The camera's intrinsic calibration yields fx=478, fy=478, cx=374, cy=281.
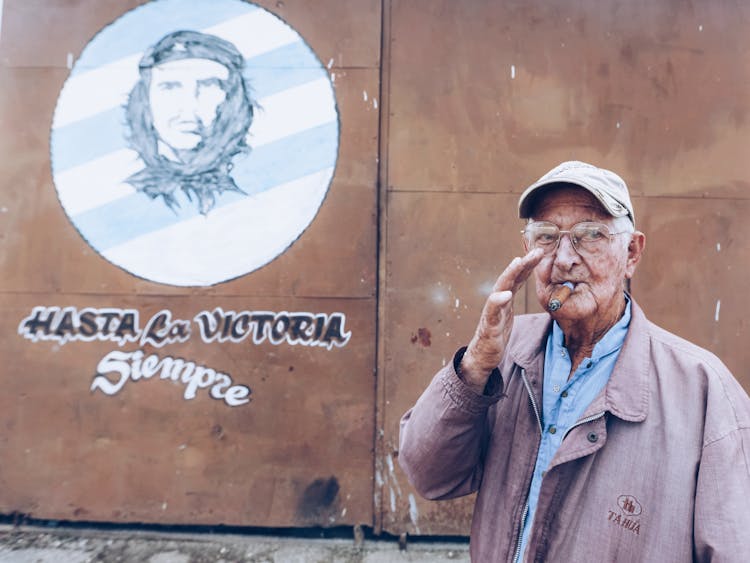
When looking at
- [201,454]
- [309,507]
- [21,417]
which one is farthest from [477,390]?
[21,417]

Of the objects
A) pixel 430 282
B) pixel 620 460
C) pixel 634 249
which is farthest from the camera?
pixel 430 282

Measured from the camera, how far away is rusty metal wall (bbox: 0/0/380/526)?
9.20ft

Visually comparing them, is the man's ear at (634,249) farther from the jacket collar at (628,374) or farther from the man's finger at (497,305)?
the man's finger at (497,305)

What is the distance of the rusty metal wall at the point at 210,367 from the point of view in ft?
9.20

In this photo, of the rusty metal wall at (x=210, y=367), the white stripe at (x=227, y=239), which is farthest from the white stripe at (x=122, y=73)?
the white stripe at (x=227, y=239)

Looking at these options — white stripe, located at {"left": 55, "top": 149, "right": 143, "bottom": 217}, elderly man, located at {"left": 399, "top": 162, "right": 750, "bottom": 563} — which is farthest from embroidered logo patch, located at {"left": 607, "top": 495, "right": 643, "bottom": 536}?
white stripe, located at {"left": 55, "top": 149, "right": 143, "bottom": 217}

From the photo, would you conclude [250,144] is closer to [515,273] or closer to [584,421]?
[515,273]

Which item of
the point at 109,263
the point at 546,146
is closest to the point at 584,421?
the point at 546,146

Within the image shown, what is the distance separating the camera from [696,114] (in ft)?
9.53

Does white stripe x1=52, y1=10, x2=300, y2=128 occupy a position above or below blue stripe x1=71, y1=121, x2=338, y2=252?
above

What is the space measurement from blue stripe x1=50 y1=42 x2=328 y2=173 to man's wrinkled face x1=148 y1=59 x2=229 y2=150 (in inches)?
8.1

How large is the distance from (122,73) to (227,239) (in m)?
1.23

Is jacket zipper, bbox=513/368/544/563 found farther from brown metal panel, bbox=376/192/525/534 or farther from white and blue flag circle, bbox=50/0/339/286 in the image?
white and blue flag circle, bbox=50/0/339/286

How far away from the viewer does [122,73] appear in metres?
2.95
